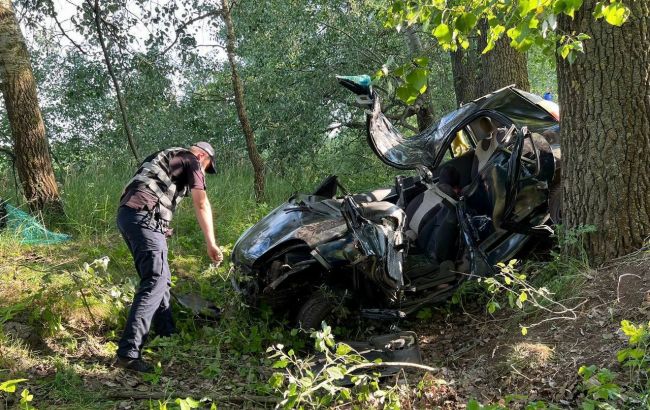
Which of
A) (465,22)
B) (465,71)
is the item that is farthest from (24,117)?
(465,71)

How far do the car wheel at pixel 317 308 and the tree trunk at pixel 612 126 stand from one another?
192 cm

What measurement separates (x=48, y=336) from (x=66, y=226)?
2.32 meters

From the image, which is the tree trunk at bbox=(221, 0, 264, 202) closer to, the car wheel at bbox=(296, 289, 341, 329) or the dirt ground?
the car wheel at bbox=(296, 289, 341, 329)

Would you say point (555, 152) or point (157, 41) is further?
point (157, 41)

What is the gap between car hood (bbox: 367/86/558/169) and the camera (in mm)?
4973

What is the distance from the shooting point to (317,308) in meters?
4.53

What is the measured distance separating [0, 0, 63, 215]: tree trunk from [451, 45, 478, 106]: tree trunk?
21.0 ft

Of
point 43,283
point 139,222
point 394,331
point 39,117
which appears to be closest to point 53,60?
point 39,117

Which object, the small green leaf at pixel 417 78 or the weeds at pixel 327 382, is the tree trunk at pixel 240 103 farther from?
the small green leaf at pixel 417 78

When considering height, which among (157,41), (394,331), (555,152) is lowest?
(394,331)

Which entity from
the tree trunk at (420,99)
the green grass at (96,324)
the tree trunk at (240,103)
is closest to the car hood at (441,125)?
the green grass at (96,324)

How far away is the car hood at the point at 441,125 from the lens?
4973 mm

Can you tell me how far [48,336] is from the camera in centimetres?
443

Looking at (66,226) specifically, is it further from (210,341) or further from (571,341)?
(571,341)
